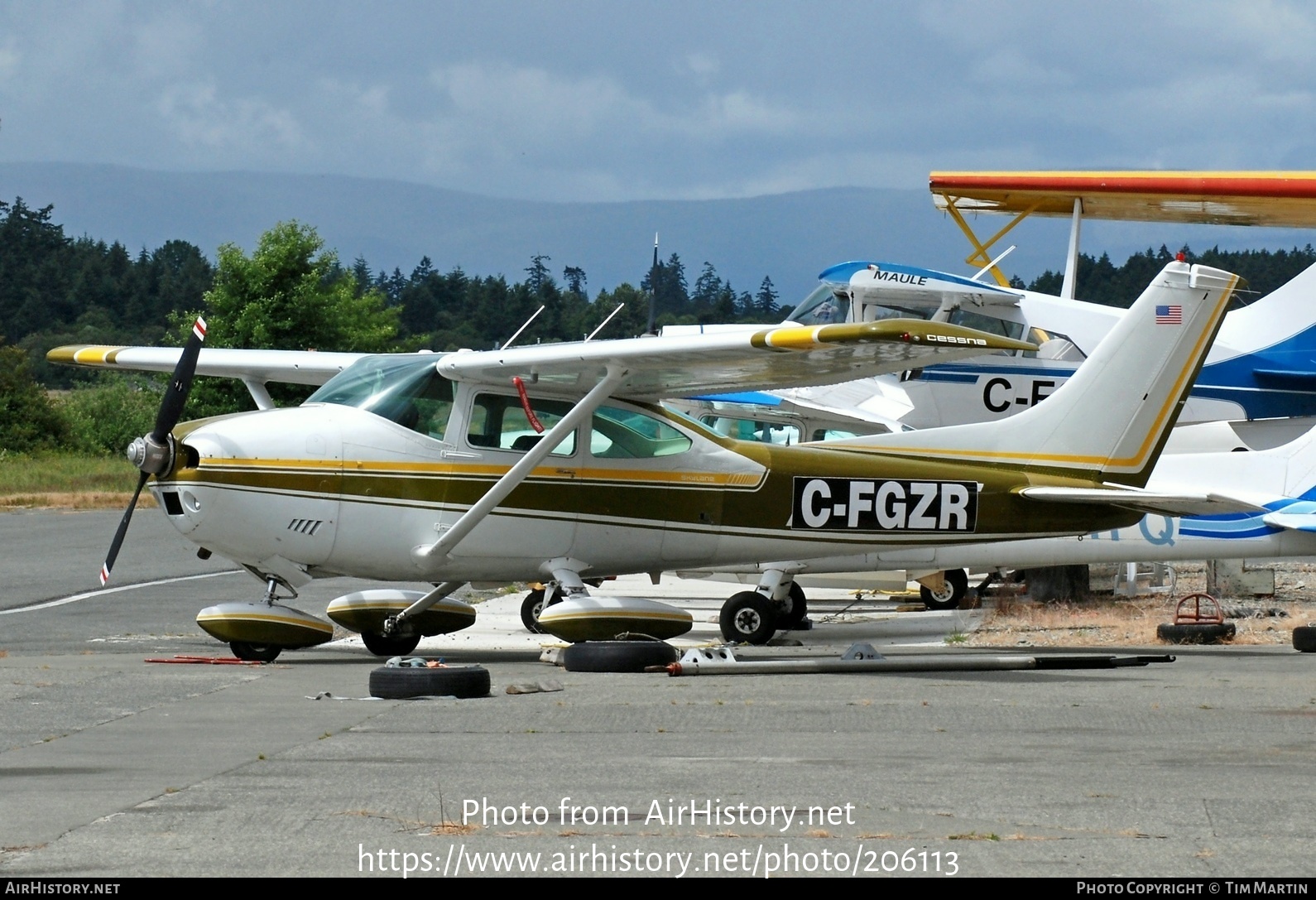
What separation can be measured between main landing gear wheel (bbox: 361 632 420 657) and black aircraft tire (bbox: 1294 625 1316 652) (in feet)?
23.6

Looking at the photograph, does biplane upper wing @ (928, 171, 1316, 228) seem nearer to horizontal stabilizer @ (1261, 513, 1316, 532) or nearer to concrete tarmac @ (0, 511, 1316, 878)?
horizontal stabilizer @ (1261, 513, 1316, 532)

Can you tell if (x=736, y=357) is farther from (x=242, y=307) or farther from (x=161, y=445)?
(x=242, y=307)

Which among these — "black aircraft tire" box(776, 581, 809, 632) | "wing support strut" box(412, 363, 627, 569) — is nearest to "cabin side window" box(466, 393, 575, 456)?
"wing support strut" box(412, 363, 627, 569)

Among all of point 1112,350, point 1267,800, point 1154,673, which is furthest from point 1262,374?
point 1267,800

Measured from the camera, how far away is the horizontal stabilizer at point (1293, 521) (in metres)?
14.4

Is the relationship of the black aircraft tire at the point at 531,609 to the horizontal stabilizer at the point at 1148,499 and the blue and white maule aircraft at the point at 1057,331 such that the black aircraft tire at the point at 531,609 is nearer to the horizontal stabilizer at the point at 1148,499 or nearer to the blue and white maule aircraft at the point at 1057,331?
the horizontal stabilizer at the point at 1148,499

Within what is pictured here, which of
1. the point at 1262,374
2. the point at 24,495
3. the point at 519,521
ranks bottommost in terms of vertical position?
the point at 24,495

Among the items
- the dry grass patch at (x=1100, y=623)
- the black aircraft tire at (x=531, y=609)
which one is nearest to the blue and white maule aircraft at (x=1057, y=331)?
the dry grass patch at (x=1100, y=623)

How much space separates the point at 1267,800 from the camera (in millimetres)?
6113

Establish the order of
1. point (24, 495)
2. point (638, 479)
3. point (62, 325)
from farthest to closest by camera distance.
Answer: point (62, 325), point (24, 495), point (638, 479)

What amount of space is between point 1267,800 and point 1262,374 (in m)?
13.9

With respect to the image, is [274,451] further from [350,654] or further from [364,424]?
[350,654]

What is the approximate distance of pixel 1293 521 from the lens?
47.5ft

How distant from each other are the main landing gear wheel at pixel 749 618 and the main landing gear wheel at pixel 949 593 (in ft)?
16.3
